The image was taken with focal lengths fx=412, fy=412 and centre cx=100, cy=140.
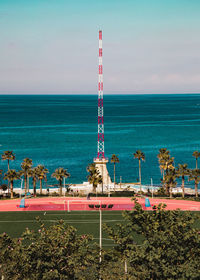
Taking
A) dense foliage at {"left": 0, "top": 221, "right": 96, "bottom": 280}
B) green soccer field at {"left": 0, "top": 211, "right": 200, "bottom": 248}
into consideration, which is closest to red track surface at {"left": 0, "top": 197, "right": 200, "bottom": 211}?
green soccer field at {"left": 0, "top": 211, "right": 200, "bottom": 248}

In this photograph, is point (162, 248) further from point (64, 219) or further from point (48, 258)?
→ point (64, 219)

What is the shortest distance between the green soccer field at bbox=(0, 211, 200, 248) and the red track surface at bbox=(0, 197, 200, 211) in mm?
2813

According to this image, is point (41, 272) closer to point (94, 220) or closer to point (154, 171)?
point (94, 220)

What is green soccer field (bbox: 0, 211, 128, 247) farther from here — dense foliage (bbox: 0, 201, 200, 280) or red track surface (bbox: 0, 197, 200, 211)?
dense foliage (bbox: 0, 201, 200, 280)

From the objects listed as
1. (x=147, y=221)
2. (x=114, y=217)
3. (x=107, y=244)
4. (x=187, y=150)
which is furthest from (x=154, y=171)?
(x=147, y=221)

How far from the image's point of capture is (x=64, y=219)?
6850 cm

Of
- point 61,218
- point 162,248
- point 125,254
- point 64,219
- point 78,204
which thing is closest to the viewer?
point 162,248

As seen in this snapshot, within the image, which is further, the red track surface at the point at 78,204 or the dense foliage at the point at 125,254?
the red track surface at the point at 78,204

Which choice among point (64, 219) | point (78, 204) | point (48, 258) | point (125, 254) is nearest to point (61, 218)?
point (64, 219)

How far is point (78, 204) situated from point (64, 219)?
33.3 feet

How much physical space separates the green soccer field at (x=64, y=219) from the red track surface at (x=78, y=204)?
2.81 m

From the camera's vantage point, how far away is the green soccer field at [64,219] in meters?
62.9

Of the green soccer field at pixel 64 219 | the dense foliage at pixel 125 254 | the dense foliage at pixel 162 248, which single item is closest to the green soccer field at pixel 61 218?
the green soccer field at pixel 64 219

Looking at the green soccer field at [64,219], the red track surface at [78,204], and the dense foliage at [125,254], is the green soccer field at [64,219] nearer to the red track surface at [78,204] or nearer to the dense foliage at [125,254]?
the red track surface at [78,204]
